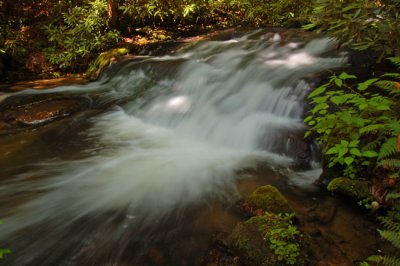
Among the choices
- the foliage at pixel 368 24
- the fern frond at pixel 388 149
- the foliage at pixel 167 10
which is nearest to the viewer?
Result: the fern frond at pixel 388 149

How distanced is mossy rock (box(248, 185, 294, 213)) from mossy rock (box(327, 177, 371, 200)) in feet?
2.30

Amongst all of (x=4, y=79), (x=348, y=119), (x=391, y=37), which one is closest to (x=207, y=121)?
(x=348, y=119)

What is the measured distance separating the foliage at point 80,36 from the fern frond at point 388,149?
9.36 m

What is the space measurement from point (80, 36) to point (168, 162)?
287 inches

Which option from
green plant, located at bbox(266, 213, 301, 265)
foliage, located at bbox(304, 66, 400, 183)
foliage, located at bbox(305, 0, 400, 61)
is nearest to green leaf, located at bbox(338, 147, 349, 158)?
foliage, located at bbox(304, 66, 400, 183)

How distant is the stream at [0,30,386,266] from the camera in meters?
3.32

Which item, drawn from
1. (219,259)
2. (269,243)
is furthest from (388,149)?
(219,259)

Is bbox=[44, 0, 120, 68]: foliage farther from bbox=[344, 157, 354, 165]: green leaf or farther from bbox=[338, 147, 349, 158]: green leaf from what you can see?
bbox=[344, 157, 354, 165]: green leaf

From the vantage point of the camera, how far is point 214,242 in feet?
10.2

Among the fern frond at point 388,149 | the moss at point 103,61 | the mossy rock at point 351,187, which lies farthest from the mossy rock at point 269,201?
the moss at point 103,61

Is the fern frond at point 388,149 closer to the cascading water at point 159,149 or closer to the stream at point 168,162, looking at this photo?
the stream at point 168,162

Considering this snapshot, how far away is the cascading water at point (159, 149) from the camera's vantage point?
3.56 meters

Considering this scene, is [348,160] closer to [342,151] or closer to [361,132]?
[342,151]

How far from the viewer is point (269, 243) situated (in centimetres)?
275
